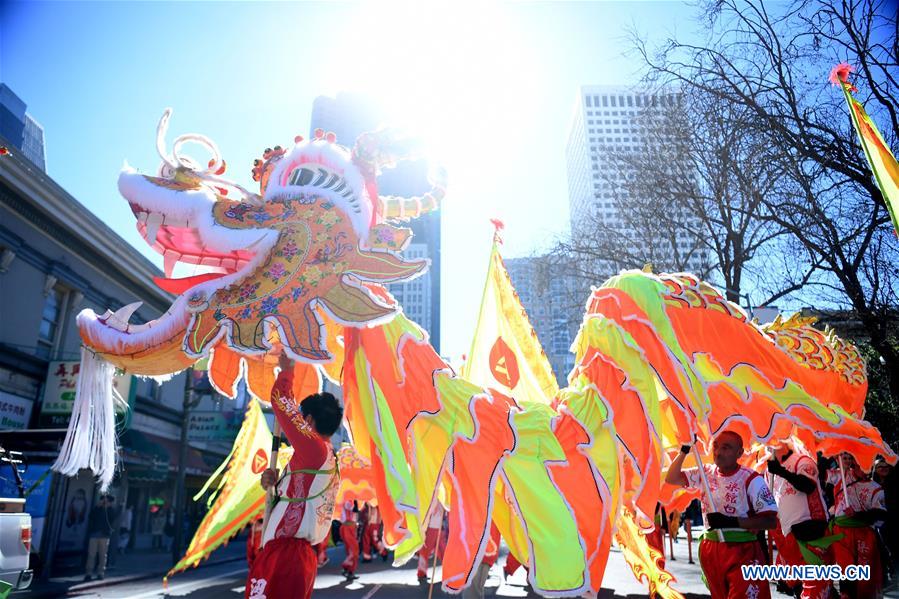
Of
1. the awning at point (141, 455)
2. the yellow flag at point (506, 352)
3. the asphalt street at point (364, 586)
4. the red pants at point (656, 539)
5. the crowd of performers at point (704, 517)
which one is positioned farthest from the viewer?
the awning at point (141, 455)

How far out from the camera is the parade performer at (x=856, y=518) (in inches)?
213

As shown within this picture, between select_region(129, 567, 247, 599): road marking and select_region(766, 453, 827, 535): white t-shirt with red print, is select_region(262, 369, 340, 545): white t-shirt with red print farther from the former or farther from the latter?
select_region(129, 567, 247, 599): road marking

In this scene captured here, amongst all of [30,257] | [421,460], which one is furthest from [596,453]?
[30,257]

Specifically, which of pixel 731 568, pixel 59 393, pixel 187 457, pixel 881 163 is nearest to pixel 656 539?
pixel 731 568

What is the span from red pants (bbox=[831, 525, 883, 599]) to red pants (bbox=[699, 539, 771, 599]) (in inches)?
88.7

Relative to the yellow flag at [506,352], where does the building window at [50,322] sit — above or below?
above

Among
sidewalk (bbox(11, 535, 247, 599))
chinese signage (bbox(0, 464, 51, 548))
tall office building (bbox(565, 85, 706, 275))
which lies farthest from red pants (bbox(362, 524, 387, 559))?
tall office building (bbox(565, 85, 706, 275))

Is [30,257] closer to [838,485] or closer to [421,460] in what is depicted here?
[421,460]

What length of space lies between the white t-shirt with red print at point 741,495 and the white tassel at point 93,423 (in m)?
3.65

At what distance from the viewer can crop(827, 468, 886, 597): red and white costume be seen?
5406 mm

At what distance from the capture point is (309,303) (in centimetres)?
350

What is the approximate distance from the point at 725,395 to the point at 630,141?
454 inches

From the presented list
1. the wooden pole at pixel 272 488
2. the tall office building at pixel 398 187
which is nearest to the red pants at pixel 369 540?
the wooden pole at pixel 272 488

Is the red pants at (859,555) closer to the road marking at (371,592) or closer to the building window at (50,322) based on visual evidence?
the road marking at (371,592)
